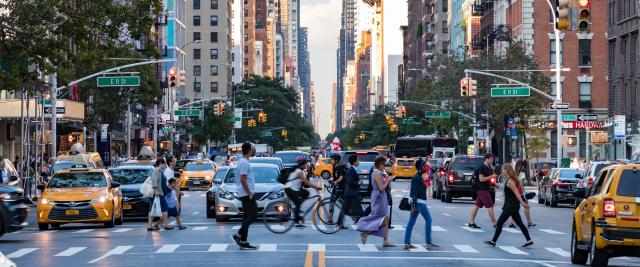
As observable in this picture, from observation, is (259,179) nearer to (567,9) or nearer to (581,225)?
(567,9)

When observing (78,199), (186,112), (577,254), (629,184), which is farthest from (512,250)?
(186,112)

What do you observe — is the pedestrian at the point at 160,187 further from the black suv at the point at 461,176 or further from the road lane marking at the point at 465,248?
the black suv at the point at 461,176

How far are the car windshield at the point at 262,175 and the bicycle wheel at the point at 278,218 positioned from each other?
4.71 m

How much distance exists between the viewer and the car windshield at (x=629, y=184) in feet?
62.4

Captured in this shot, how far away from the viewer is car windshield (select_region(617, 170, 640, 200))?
19031mm

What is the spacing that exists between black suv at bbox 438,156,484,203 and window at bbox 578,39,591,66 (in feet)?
142

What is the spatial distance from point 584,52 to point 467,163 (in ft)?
144

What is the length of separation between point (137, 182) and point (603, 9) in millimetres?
60250

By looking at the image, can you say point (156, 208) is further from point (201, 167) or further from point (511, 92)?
point (201, 167)

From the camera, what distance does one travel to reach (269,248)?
23.9 m

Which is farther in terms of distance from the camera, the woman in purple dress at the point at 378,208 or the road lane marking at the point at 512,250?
the woman in purple dress at the point at 378,208

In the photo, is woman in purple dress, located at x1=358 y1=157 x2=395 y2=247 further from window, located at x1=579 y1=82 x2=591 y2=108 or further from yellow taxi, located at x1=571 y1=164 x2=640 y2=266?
window, located at x1=579 y1=82 x2=591 y2=108

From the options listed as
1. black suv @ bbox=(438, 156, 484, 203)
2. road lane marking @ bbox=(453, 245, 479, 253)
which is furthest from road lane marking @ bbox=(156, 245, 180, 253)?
black suv @ bbox=(438, 156, 484, 203)

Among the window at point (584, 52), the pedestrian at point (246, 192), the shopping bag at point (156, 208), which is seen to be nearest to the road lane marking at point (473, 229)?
the shopping bag at point (156, 208)
